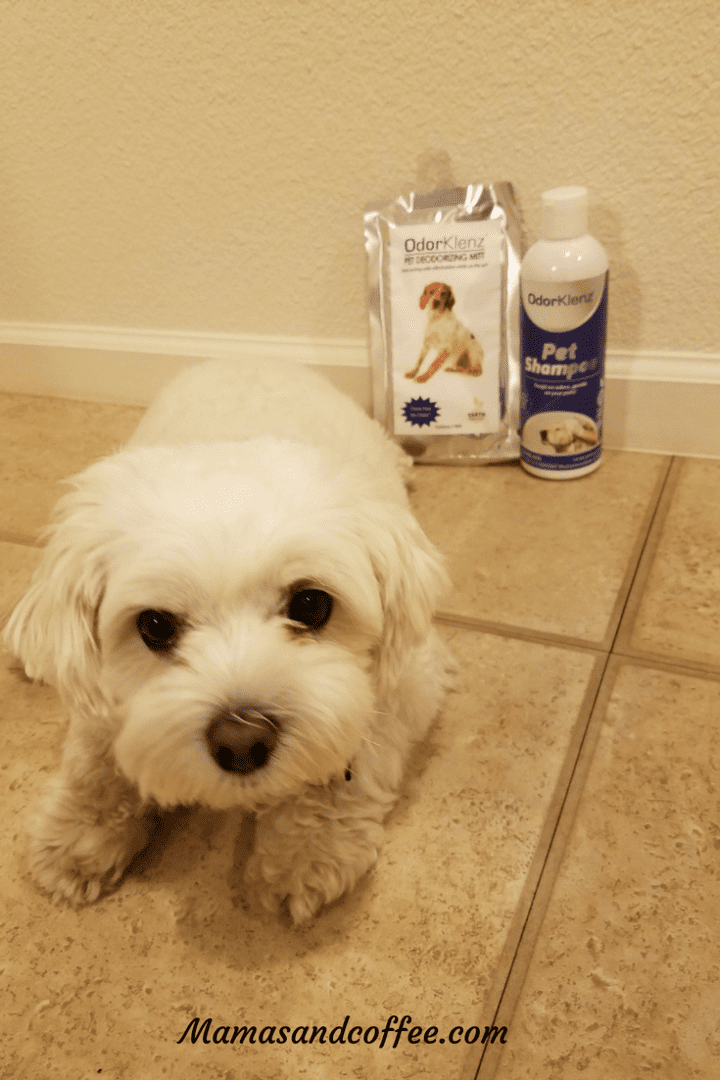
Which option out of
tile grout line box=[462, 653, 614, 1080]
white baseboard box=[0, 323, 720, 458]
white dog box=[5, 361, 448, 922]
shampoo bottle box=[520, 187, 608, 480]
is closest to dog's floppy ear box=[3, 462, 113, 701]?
white dog box=[5, 361, 448, 922]

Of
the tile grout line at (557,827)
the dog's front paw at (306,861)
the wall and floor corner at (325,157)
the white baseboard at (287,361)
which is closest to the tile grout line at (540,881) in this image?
the tile grout line at (557,827)

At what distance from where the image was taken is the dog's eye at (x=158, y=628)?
2.50ft

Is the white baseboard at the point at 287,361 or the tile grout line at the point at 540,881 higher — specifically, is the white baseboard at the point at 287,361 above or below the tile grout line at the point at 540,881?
above

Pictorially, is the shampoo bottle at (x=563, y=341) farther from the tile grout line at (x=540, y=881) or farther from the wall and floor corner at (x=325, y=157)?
the tile grout line at (x=540, y=881)

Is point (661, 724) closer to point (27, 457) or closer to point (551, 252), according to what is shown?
point (551, 252)

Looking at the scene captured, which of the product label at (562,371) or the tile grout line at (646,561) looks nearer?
the tile grout line at (646,561)

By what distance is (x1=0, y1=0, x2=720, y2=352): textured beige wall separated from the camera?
1229mm

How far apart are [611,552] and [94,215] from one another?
1264 millimetres

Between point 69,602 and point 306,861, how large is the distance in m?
0.36

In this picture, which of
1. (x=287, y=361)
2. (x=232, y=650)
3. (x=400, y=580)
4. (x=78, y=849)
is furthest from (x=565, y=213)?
(x=78, y=849)

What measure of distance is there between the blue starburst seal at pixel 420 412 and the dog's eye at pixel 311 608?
812 millimetres

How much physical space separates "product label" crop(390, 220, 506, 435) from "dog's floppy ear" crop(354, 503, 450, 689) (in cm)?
71

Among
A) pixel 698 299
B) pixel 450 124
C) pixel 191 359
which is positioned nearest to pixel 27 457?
pixel 191 359

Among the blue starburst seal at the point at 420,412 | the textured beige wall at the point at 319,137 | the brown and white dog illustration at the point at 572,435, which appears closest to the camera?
the textured beige wall at the point at 319,137
